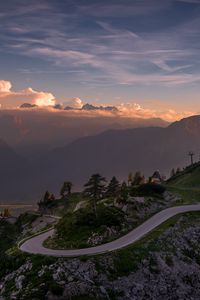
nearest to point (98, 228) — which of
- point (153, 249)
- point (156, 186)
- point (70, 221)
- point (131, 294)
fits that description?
point (70, 221)

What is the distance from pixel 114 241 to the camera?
59.9m

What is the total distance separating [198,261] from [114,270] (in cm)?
1583

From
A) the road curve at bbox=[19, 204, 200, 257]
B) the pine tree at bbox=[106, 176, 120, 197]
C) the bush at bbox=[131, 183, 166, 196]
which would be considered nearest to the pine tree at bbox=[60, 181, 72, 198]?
the pine tree at bbox=[106, 176, 120, 197]

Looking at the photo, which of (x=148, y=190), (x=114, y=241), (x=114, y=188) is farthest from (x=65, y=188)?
(x=114, y=241)

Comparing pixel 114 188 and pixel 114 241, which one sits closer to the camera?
pixel 114 241

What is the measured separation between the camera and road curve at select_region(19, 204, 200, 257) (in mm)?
54844

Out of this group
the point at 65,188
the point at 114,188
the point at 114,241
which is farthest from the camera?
the point at 65,188

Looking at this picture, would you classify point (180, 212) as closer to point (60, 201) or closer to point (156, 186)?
point (156, 186)

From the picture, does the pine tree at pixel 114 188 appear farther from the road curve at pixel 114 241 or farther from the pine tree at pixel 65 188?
the pine tree at pixel 65 188

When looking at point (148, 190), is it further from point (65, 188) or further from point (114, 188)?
point (65, 188)

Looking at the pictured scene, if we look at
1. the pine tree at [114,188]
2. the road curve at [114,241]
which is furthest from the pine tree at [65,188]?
the road curve at [114,241]

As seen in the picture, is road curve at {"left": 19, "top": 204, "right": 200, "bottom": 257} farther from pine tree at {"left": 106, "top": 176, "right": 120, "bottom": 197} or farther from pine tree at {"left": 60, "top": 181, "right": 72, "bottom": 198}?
pine tree at {"left": 60, "top": 181, "right": 72, "bottom": 198}

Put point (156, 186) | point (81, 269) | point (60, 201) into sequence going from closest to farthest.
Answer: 1. point (81, 269)
2. point (156, 186)
3. point (60, 201)

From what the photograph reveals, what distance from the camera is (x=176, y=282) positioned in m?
49.8
